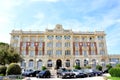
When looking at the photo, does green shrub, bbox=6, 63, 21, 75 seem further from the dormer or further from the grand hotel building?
the dormer

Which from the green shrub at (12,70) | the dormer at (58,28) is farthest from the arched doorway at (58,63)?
the green shrub at (12,70)

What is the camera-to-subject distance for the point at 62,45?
66188 millimetres

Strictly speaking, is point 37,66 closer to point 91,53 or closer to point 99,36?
point 91,53

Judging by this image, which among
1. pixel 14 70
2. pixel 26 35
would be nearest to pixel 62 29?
pixel 26 35

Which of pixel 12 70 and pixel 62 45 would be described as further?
pixel 62 45

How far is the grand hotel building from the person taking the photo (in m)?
63.2

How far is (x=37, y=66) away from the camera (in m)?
63.1

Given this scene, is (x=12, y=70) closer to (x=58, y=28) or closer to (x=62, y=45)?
(x=62, y=45)

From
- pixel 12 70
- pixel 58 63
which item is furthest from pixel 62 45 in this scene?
pixel 12 70

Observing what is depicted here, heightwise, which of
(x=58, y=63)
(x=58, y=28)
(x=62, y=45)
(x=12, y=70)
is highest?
(x=58, y=28)

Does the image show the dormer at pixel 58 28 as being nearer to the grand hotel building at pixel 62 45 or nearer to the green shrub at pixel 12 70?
the grand hotel building at pixel 62 45

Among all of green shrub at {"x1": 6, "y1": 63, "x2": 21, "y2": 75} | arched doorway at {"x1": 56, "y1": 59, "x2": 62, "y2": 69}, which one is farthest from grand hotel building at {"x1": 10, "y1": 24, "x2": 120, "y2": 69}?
green shrub at {"x1": 6, "y1": 63, "x2": 21, "y2": 75}

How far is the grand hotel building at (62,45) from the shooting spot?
6316 centimetres

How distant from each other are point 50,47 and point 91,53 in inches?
649
